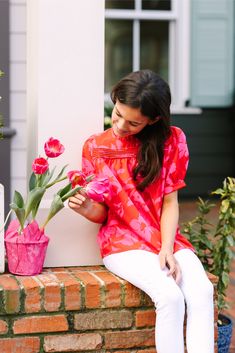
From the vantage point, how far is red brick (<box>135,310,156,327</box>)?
109 inches

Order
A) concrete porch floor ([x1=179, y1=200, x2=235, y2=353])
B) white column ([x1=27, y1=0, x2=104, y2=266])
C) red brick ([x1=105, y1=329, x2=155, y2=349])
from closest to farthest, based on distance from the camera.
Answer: red brick ([x1=105, y1=329, x2=155, y2=349])
white column ([x1=27, y1=0, x2=104, y2=266])
concrete porch floor ([x1=179, y1=200, x2=235, y2=353])

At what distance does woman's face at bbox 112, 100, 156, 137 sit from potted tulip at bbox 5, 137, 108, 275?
0.23 meters

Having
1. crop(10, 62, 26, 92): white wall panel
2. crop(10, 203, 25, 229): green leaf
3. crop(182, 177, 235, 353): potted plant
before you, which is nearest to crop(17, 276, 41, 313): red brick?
crop(10, 203, 25, 229): green leaf

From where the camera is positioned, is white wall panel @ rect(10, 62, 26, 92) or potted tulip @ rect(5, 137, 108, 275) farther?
white wall panel @ rect(10, 62, 26, 92)

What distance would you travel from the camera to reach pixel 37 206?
2748 millimetres

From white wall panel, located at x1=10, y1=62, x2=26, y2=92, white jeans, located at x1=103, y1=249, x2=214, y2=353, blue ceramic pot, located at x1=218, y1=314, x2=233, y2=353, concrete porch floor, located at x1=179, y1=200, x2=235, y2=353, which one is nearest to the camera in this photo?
white jeans, located at x1=103, y1=249, x2=214, y2=353

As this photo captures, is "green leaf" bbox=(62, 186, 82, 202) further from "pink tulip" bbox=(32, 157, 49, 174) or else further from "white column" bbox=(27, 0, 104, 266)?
"white column" bbox=(27, 0, 104, 266)

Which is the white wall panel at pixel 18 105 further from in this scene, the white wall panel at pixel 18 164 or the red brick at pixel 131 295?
the red brick at pixel 131 295

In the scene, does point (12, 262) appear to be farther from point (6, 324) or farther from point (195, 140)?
point (195, 140)

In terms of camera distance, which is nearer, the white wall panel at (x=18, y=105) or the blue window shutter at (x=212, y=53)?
the white wall panel at (x=18, y=105)

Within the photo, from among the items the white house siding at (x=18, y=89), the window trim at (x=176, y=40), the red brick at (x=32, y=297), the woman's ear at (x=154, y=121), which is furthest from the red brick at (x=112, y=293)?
the window trim at (x=176, y=40)

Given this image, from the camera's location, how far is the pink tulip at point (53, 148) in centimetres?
265

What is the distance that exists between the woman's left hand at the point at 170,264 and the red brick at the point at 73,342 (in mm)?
357

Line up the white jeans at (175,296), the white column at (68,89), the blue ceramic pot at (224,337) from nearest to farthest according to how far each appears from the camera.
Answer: the white jeans at (175,296), the white column at (68,89), the blue ceramic pot at (224,337)
